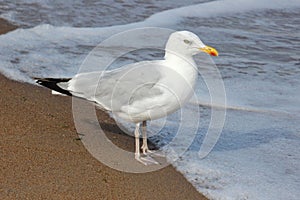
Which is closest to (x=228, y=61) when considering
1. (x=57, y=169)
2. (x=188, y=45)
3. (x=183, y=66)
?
(x=188, y=45)

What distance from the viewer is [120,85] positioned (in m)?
4.28

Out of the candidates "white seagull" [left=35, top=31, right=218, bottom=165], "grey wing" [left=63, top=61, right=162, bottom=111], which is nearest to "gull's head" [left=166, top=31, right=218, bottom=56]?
"white seagull" [left=35, top=31, right=218, bottom=165]

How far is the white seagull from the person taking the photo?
4094 millimetres

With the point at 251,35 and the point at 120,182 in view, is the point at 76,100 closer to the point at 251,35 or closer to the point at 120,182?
the point at 120,182

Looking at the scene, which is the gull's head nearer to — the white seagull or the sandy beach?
the white seagull

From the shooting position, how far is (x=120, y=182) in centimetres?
386

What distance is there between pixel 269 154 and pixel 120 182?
1.29m

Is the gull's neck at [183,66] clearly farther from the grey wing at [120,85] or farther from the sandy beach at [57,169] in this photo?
the sandy beach at [57,169]

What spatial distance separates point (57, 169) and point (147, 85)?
2.66 ft

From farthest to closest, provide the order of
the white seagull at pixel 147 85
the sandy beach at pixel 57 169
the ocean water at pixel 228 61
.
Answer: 1. the ocean water at pixel 228 61
2. the white seagull at pixel 147 85
3. the sandy beach at pixel 57 169

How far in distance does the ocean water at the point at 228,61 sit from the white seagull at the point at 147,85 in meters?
0.46

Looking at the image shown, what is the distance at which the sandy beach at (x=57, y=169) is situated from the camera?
3.63 meters

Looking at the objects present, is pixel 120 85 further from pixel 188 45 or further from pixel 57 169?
pixel 57 169

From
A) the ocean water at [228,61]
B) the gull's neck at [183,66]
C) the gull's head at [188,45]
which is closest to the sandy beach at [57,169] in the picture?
the ocean water at [228,61]
